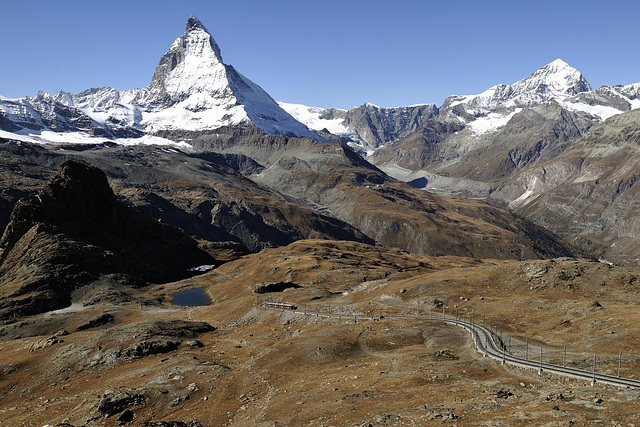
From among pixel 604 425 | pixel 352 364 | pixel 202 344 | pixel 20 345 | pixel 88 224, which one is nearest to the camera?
pixel 604 425

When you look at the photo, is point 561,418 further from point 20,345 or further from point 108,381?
point 20,345

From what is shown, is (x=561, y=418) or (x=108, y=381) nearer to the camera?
(x=561, y=418)

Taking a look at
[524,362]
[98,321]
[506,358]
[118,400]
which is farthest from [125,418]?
[98,321]

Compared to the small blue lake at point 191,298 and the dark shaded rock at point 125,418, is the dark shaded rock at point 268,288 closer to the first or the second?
the small blue lake at point 191,298

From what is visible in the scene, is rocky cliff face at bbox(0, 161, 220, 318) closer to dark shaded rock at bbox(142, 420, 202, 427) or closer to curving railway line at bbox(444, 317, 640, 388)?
dark shaded rock at bbox(142, 420, 202, 427)

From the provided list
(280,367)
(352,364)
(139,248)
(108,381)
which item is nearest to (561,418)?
(352,364)

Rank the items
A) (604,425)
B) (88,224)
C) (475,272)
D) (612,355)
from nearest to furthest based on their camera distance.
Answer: (604,425)
(612,355)
(475,272)
(88,224)

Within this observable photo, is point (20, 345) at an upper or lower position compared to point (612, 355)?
lower
